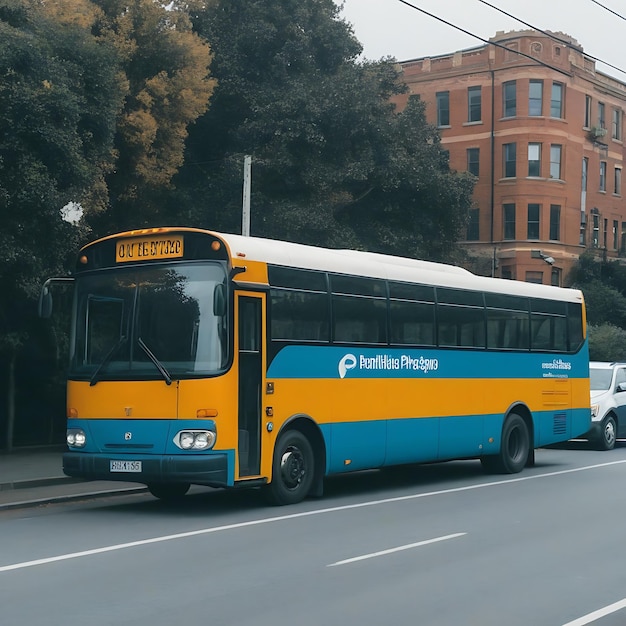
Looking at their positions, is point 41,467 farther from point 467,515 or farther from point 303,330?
point 467,515

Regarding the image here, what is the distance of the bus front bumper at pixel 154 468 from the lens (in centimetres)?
1259

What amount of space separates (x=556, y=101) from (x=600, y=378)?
31.9 metres

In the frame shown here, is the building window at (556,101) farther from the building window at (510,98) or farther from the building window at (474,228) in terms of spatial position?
the building window at (474,228)

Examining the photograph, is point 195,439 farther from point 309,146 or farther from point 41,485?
point 309,146

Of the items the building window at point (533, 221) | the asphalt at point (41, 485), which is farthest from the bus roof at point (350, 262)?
the building window at point (533, 221)

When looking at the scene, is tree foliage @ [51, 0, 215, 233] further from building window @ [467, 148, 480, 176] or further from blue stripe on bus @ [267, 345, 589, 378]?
building window @ [467, 148, 480, 176]

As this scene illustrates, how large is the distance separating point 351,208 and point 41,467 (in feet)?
52.6

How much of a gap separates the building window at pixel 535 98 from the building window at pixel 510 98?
2.38 feet

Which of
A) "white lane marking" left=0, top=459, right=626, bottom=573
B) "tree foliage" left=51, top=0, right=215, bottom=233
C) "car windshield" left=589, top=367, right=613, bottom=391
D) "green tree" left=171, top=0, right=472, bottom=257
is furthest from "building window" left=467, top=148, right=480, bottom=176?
"white lane marking" left=0, top=459, right=626, bottom=573

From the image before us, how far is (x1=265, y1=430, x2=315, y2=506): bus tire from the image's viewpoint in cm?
1360

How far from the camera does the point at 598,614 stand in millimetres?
7668

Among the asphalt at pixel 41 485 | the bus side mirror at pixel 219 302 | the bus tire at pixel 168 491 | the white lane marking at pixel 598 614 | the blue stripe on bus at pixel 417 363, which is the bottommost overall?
the asphalt at pixel 41 485

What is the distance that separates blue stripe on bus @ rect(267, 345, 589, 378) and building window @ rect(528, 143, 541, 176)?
3420 centimetres

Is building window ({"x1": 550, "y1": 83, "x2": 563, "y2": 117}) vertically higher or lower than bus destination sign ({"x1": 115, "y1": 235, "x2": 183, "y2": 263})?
higher
